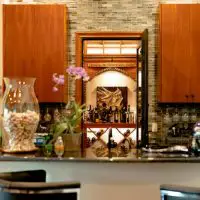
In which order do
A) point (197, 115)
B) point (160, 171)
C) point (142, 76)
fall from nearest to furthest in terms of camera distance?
1. point (160, 171)
2. point (142, 76)
3. point (197, 115)

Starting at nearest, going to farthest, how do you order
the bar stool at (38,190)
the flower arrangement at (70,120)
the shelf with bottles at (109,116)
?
the bar stool at (38,190), the flower arrangement at (70,120), the shelf with bottles at (109,116)

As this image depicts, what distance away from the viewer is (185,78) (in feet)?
15.8

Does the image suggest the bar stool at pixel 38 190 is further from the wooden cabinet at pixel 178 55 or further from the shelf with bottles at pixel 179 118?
the shelf with bottles at pixel 179 118

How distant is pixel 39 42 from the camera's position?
15.9 ft

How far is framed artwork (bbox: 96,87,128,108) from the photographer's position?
7008 mm

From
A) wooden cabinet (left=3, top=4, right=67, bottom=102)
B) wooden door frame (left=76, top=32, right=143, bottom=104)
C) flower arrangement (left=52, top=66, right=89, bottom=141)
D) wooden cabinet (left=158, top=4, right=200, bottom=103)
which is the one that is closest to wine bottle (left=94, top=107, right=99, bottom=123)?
wooden door frame (left=76, top=32, right=143, bottom=104)

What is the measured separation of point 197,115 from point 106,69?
8.33 feet

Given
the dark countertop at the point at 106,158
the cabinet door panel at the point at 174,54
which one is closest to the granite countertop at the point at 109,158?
the dark countertop at the point at 106,158

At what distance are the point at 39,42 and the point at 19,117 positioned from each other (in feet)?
7.59

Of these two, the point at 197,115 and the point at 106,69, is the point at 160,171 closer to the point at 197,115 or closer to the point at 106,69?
the point at 197,115

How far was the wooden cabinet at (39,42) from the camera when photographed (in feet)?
15.9

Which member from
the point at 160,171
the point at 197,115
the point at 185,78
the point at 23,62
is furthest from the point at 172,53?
the point at 160,171

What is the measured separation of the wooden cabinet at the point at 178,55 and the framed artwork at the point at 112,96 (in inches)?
88.2

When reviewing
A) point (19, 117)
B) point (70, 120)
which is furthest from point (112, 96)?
point (19, 117)
